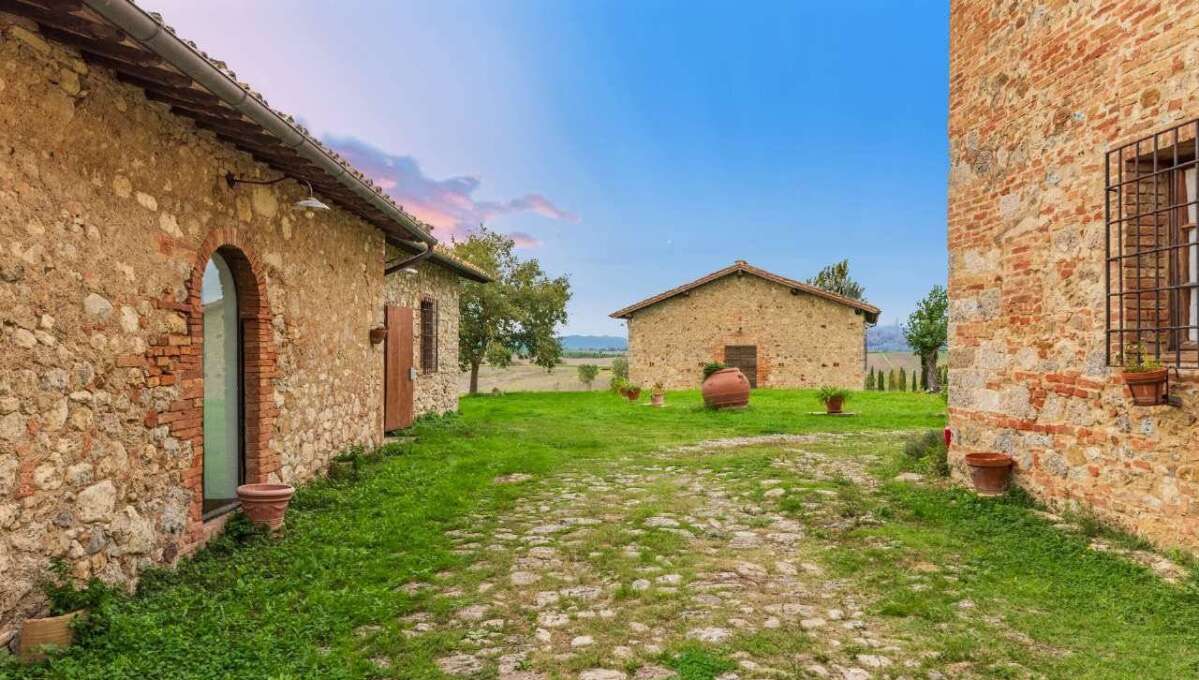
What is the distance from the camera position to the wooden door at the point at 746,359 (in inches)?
938

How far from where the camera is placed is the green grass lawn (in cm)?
304

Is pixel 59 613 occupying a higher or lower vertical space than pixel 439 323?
lower

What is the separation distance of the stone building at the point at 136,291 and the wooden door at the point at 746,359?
1880cm

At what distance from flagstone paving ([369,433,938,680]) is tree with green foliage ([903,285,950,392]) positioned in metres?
24.3

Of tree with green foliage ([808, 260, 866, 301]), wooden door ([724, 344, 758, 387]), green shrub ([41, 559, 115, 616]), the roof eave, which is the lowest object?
green shrub ([41, 559, 115, 616])

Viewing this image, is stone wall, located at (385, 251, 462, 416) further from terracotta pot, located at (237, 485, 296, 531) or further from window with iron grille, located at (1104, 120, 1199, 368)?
window with iron grille, located at (1104, 120, 1199, 368)

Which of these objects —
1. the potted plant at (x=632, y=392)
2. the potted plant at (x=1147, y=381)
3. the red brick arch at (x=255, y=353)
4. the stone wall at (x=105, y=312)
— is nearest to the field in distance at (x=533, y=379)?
the potted plant at (x=632, y=392)

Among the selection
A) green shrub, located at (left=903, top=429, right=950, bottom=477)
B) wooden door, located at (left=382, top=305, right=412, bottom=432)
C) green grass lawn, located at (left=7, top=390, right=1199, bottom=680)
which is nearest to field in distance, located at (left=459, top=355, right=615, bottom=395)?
wooden door, located at (left=382, top=305, right=412, bottom=432)

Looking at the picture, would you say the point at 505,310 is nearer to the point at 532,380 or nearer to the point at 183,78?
the point at 532,380

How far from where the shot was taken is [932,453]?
780 centimetres

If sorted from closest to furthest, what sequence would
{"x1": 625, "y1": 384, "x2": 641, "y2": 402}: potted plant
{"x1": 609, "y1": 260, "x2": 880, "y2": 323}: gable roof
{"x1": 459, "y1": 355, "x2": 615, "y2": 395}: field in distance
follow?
1. {"x1": 625, "y1": 384, "x2": 641, "y2": 402}: potted plant
2. {"x1": 609, "y1": 260, "x2": 880, "y2": 323}: gable roof
3. {"x1": 459, "y1": 355, "x2": 615, "y2": 395}: field in distance

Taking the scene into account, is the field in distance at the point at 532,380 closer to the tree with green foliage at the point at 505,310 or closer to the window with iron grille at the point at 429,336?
the tree with green foliage at the point at 505,310

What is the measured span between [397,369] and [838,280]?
44.0m

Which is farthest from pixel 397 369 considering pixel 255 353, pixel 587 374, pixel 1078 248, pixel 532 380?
pixel 532 380
